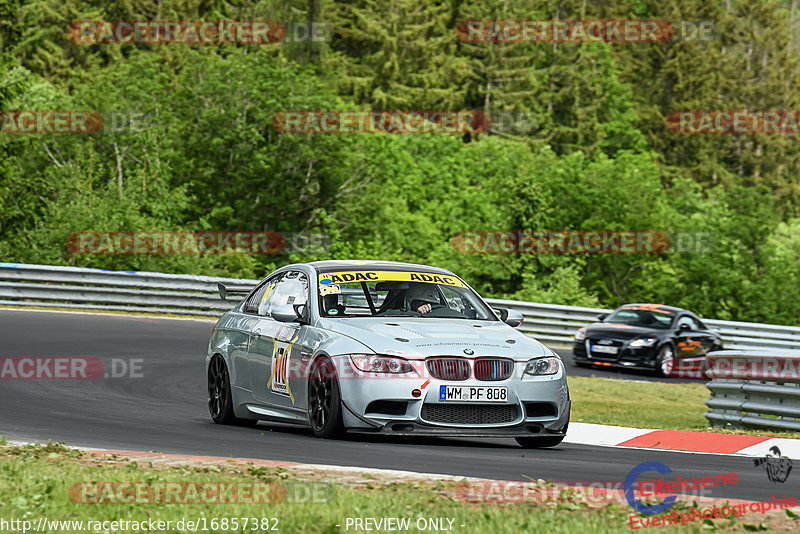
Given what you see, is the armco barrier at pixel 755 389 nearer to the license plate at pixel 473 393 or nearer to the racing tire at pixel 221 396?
the license plate at pixel 473 393

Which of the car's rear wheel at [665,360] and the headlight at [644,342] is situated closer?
the headlight at [644,342]

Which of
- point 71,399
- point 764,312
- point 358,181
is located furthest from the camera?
point 358,181

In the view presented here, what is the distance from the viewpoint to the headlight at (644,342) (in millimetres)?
23625

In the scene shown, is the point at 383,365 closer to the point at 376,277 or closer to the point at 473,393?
the point at 473,393

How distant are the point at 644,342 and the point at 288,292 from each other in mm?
13811

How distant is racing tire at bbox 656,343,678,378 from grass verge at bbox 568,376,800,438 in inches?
35.5

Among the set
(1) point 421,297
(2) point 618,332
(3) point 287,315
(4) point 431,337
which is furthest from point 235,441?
(2) point 618,332

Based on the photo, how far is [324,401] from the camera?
977 cm

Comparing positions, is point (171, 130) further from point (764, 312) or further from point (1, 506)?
point (1, 506)

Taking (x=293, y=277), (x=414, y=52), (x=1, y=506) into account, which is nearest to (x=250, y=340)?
(x=293, y=277)

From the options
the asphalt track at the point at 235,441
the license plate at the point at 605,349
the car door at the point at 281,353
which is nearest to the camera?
the asphalt track at the point at 235,441

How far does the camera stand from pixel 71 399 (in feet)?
42.8

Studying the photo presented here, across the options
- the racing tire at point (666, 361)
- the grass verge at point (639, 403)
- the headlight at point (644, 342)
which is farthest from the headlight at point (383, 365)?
the racing tire at point (666, 361)

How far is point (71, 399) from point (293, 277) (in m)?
3.31
